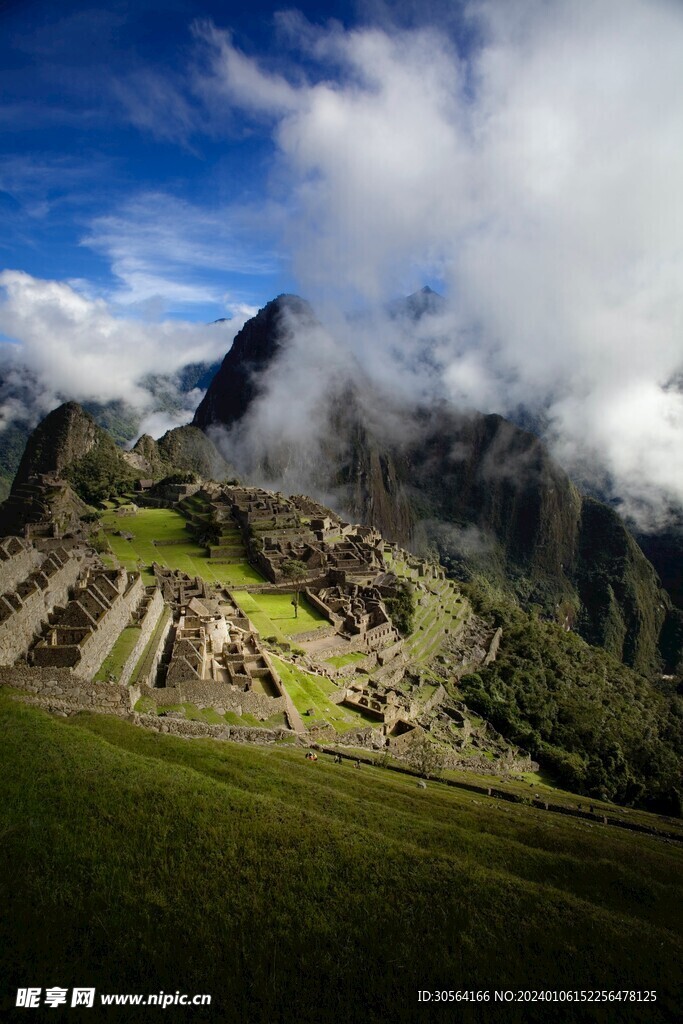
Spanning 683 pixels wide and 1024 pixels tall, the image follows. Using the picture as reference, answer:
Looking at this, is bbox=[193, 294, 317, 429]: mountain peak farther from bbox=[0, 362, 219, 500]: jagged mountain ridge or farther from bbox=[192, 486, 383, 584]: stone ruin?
bbox=[192, 486, 383, 584]: stone ruin

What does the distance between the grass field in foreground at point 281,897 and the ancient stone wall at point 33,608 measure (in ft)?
16.0

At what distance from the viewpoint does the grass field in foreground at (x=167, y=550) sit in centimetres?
4459

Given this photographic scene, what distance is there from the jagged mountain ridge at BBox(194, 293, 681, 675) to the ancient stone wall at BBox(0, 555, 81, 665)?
4493 inches

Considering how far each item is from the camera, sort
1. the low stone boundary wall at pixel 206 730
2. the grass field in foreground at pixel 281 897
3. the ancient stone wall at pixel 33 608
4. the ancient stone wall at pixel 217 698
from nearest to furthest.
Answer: the grass field in foreground at pixel 281 897 < the low stone boundary wall at pixel 206 730 < the ancient stone wall at pixel 33 608 < the ancient stone wall at pixel 217 698

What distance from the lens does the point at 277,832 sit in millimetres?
10695

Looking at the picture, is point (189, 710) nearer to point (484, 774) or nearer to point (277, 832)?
point (277, 832)

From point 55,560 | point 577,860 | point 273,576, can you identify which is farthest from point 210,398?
point 577,860

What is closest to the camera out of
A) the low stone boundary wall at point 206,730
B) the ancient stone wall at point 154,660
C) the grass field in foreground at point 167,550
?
the low stone boundary wall at point 206,730

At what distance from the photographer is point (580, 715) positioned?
43.0 metres

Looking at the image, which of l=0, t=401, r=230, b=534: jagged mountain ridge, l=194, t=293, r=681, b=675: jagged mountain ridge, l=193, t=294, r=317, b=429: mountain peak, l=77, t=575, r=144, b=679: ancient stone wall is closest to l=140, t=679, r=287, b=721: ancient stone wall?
l=77, t=575, r=144, b=679: ancient stone wall

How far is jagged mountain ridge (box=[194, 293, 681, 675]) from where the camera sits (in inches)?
5477

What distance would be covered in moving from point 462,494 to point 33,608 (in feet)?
585

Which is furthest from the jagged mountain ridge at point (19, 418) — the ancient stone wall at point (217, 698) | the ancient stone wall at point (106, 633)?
the ancient stone wall at point (217, 698)

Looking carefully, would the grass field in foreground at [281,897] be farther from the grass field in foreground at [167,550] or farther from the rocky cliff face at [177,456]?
the rocky cliff face at [177,456]
